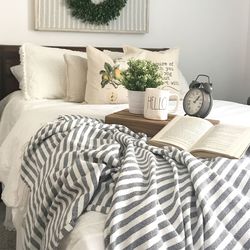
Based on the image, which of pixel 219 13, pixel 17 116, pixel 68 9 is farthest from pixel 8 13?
pixel 219 13

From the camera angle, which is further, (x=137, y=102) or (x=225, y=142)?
(x=137, y=102)

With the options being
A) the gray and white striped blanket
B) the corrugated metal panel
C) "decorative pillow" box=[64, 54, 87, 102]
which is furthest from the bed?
the corrugated metal panel

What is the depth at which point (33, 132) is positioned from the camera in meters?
1.82

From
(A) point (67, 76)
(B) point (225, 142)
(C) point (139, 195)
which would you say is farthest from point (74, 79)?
(C) point (139, 195)

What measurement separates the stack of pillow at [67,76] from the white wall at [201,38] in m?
0.44

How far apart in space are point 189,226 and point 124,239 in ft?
0.50

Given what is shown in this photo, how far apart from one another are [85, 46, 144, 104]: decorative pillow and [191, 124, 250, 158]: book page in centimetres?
106

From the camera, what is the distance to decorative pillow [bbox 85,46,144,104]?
7.92 feet

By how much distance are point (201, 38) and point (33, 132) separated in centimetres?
218

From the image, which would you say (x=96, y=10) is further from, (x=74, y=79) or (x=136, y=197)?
(x=136, y=197)

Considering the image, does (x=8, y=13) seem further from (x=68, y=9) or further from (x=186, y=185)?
(x=186, y=185)

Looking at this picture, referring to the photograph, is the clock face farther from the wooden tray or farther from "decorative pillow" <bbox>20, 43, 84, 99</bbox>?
"decorative pillow" <bbox>20, 43, 84, 99</bbox>

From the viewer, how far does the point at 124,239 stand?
2.85 feet

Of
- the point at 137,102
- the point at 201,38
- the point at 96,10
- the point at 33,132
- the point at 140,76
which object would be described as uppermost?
the point at 96,10
